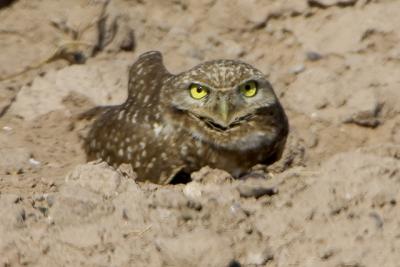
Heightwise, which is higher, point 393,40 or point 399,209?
point 399,209

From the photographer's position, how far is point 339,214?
4.40m

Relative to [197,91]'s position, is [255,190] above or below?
above

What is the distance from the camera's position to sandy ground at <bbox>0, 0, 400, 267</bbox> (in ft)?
13.9

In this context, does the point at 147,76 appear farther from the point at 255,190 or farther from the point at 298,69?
the point at 255,190

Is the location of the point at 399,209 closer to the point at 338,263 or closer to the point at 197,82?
the point at 338,263

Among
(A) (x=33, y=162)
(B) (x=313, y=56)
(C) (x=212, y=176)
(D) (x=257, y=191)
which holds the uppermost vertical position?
(D) (x=257, y=191)

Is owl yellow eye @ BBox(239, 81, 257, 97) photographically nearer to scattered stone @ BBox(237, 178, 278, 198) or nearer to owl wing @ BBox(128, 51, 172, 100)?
owl wing @ BBox(128, 51, 172, 100)

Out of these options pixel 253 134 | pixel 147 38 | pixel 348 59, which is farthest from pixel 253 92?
pixel 147 38

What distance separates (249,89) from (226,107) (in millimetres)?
220

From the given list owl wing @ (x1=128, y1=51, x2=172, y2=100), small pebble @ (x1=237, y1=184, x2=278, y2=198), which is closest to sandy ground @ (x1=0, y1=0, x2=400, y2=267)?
small pebble @ (x1=237, y1=184, x2=278, y2=198)

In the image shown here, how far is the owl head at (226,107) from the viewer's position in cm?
574

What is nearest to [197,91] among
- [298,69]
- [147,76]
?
[147,76]

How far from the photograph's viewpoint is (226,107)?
569 centimetres

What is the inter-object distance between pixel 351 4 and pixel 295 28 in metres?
0.41
